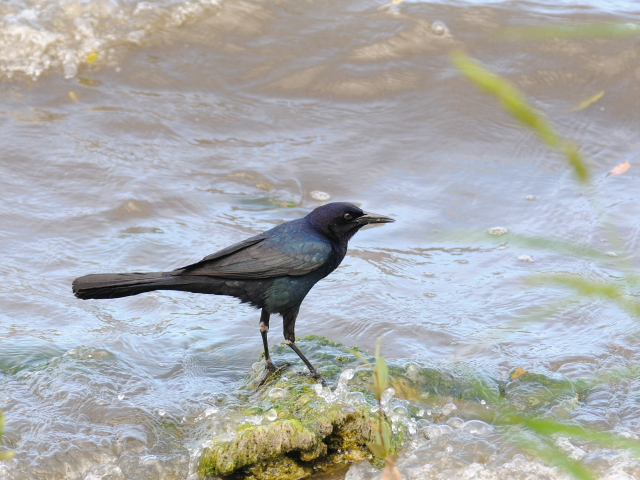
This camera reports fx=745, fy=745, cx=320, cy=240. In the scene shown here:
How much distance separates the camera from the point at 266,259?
433cm

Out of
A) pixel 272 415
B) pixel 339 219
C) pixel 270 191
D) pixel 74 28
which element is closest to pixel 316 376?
pixel 272 415

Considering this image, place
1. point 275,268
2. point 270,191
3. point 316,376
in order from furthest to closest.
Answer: point 270,191 < point 275,268 < point 316,376

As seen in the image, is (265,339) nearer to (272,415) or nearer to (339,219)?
(272,415)

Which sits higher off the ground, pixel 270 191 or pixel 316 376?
pixel 270 191

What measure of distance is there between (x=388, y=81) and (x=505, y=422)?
611 centimetres

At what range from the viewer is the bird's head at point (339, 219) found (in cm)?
452

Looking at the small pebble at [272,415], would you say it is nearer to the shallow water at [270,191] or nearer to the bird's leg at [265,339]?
the shallow water at [270,191]

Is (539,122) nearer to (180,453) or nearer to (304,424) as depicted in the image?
(304,424)

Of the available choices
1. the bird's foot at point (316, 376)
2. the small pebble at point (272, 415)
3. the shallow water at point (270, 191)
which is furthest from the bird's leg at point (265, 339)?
the small pebble at point (272, 415)

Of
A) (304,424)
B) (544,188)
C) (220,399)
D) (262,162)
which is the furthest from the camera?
Result: (262,162)

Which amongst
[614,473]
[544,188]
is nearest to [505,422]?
[614,473]

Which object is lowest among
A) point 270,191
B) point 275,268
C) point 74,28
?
point 270,191

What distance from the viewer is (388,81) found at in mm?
9148

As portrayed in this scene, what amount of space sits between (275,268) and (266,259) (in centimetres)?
8
